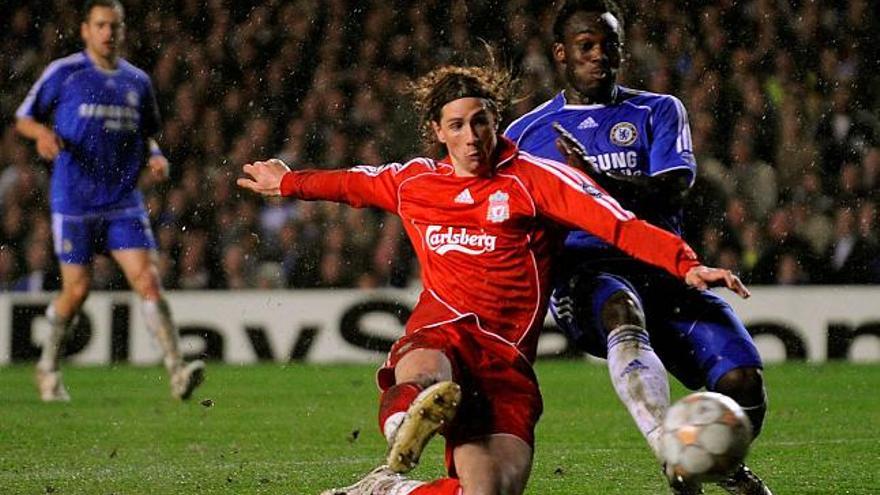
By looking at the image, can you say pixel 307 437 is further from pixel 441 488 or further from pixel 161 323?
pixel 441 488

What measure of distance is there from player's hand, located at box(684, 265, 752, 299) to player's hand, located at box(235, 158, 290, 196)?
158cm

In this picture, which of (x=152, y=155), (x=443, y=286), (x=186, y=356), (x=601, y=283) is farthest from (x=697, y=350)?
(x=186, y=356)

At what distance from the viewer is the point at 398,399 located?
496 centimetres

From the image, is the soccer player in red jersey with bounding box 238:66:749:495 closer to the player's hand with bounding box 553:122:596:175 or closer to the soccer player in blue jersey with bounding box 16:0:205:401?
the player's hand with bounding box 553:122:596:175

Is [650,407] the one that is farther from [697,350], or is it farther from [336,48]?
[336,48]

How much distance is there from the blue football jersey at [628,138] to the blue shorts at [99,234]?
4.90 meters

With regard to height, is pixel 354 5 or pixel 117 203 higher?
pixel 354 5

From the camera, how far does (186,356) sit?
13281 mm

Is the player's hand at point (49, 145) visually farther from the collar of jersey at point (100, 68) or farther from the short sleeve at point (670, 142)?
the short sleeve at point (670, 142)

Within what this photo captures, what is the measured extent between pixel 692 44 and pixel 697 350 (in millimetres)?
9916

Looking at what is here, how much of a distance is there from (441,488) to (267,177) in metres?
1.42

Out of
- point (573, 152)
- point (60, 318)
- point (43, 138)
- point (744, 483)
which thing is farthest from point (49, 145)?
point (744, 483)

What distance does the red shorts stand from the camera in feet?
17.0

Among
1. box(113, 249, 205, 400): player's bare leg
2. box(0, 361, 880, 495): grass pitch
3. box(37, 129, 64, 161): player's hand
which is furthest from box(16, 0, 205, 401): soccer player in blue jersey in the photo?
box(0, 361, 880, 495): grass pitch
